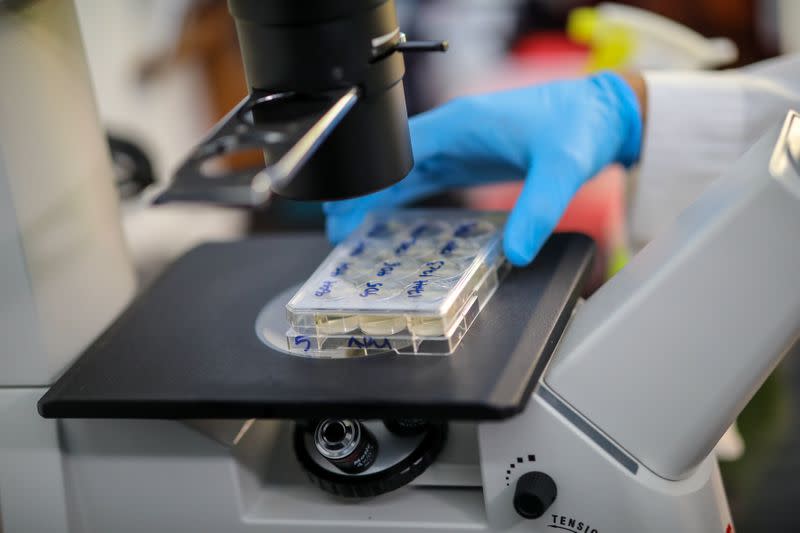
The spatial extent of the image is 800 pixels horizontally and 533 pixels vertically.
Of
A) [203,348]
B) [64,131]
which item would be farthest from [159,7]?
[203,348]

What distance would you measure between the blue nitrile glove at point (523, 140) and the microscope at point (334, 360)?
0.11m

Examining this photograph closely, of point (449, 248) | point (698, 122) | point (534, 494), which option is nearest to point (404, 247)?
point (449, 248)

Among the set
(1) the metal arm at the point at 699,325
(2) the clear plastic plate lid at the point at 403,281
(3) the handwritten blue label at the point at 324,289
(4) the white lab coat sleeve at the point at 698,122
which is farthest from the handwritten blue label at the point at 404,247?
(4) the white lab coat sleeve at the point at 698,122

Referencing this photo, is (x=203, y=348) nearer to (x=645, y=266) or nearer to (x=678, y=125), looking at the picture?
(x=645, y=266)

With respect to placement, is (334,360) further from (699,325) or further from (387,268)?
(699,325)

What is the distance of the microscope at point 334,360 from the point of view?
71cm

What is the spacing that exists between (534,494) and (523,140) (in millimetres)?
505

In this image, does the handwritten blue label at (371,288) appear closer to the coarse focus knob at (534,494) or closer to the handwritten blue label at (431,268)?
the handwritten blue label at (431,268)

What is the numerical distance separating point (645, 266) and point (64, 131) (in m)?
0.63

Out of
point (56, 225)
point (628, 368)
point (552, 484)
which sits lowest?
point (552, 484)

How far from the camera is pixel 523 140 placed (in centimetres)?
111

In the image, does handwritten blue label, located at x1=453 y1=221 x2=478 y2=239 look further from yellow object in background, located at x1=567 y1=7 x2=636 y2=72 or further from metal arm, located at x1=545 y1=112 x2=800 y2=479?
yellow object in background, located at x1=567 y1=7 x2=636 y2=72

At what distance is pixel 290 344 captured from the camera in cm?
84

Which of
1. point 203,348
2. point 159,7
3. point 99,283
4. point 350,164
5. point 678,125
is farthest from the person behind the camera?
point 159,7
